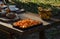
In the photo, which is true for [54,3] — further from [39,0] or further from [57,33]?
[57,33]

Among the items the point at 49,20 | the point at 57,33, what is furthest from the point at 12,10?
the point at 57,33

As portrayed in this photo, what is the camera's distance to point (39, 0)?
6129 millimetres

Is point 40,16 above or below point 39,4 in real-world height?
above

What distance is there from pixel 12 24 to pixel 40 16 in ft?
1.83

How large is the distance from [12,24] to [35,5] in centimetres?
322

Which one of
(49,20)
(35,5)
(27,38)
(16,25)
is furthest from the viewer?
(35,5)

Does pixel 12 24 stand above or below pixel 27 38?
above

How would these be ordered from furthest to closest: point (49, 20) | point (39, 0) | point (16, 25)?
point (39, 0)
point (49, 20)
point (16, 25)

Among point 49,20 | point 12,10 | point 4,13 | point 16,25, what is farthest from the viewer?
point 12,10

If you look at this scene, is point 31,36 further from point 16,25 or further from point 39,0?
point 39,0

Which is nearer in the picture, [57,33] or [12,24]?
[12,24]

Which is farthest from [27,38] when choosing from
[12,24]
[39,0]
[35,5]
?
[39,0]

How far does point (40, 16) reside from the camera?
2859mm

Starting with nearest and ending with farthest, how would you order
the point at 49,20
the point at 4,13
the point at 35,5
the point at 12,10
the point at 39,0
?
the point at 49,20
the point at 4,13
the point at 12,10
the point at 35,5
the point at 39,0
